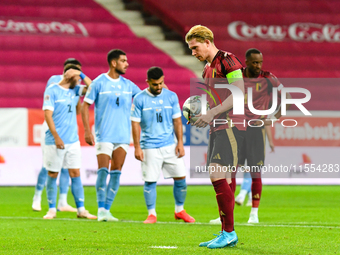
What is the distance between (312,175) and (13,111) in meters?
6.21

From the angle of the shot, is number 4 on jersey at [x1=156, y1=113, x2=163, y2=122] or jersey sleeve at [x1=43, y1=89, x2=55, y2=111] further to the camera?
jersey sleeve at [x1=43, y1=89, x2=55, y2=111]

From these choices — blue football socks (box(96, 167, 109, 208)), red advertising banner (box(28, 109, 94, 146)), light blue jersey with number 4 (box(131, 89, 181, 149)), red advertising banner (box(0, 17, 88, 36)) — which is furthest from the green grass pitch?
red advertising banner (box(0, 17, 88, 36))

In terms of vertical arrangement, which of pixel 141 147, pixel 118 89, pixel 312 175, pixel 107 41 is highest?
pixel 107 41

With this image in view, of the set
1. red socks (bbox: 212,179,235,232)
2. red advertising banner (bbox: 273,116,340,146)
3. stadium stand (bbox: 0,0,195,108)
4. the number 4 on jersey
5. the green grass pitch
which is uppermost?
stadium stand (bbox: 0,0,195,108)

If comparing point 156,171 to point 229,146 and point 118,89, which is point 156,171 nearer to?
point 118,89

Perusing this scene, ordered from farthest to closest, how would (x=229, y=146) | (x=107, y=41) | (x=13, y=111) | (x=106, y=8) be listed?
(x=106, y=8)
(x=107, y=41)
(x=13, y=111)
(x=229, y=146)

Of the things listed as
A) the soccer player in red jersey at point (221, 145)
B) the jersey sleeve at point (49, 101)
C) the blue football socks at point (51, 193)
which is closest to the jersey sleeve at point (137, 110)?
the jersey sleeve at point (49, 101)

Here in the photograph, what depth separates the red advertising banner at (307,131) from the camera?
11195mm

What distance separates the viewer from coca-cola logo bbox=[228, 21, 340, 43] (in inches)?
653

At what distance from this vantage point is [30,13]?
16234 mm

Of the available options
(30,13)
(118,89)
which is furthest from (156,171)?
(30,13)

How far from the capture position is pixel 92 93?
621 cm

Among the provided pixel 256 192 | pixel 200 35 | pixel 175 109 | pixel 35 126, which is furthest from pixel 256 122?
pixel 35 126

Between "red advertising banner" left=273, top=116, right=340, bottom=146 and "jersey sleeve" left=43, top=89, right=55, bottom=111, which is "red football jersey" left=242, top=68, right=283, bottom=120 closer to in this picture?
"jersey sleeve" left=43, top=89, right=55, bottom=111
